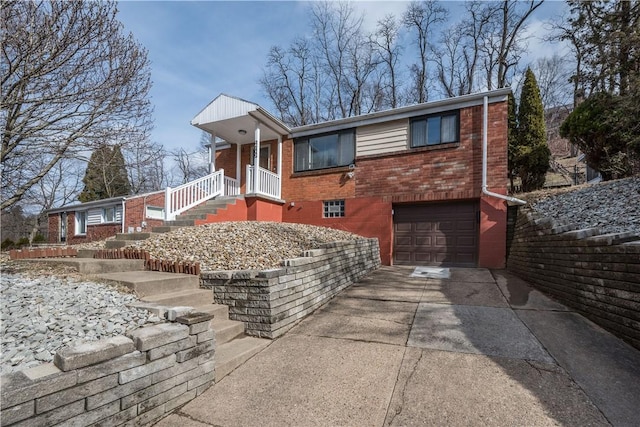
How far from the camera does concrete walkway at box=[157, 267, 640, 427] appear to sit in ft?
6.98

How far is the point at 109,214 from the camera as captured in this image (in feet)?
53.5

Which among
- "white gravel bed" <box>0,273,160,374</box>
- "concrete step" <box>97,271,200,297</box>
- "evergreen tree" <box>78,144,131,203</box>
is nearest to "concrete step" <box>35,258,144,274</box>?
"concrete step" <box>97,271,200,297</box>

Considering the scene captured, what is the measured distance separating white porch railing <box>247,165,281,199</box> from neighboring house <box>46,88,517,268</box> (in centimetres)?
3

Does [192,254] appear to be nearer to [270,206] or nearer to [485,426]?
[485,426]

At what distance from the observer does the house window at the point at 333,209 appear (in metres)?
9.38

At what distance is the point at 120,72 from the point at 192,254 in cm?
325

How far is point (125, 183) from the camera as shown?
78.0ft

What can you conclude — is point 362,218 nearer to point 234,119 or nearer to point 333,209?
point 333,209

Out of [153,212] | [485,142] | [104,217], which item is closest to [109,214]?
[104,217]

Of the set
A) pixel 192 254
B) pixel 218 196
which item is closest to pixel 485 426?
pixel 192 254

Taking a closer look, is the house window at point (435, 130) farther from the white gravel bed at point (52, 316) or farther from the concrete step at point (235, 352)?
the white gravel bed at point (52, 316)

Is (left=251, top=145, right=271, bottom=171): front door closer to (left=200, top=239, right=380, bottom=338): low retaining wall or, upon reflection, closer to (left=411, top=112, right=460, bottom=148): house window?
(left=411, top=112, right=460, bottom=148): house window

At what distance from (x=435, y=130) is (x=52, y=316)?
8.80 m

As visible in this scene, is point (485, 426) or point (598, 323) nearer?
point (485, 426)
